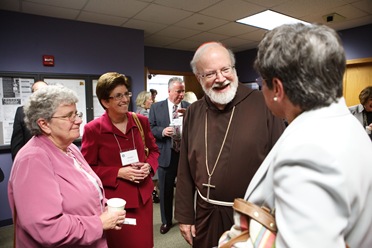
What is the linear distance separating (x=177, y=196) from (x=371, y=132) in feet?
9.83

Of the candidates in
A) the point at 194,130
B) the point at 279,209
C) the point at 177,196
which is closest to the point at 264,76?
the point at 279,209

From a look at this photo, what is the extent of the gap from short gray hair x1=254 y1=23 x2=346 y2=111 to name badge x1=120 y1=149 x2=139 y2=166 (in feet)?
4.63

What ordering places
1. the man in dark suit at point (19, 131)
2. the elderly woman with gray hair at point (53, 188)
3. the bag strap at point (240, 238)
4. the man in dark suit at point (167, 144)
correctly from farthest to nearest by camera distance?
1. the man in dark suit at point (167, 144)
2. the man in dark suit at point (19, 131)
3. the elderly woman with gray hair at point (53, 188)
4. the bag strap at point (240, 238)

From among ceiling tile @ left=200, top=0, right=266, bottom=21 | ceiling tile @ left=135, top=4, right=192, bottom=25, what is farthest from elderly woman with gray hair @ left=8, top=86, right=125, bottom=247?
ceiling tile @ left=200, top=0, right=266, bottom=21

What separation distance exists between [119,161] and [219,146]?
800 mm

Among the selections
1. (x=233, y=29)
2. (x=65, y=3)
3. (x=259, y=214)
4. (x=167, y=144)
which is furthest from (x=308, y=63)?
(x=233, y=29)

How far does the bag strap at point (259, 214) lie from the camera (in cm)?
65

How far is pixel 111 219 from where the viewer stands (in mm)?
1263

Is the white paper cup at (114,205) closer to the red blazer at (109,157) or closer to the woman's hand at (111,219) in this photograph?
the woman's hand at (111,219)

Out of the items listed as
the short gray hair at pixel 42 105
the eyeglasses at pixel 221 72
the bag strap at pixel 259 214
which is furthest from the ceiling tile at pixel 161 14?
the bag strap at pixel 259 214

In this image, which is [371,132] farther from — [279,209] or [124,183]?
[279,209]

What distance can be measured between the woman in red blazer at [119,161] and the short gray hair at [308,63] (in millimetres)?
1380

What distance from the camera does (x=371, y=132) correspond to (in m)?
3.30

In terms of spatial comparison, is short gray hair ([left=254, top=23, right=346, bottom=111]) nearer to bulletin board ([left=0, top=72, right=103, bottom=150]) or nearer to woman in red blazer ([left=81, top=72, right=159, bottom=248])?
woman in red blazer ([left=81, top=72, right=159, bottom=248])
